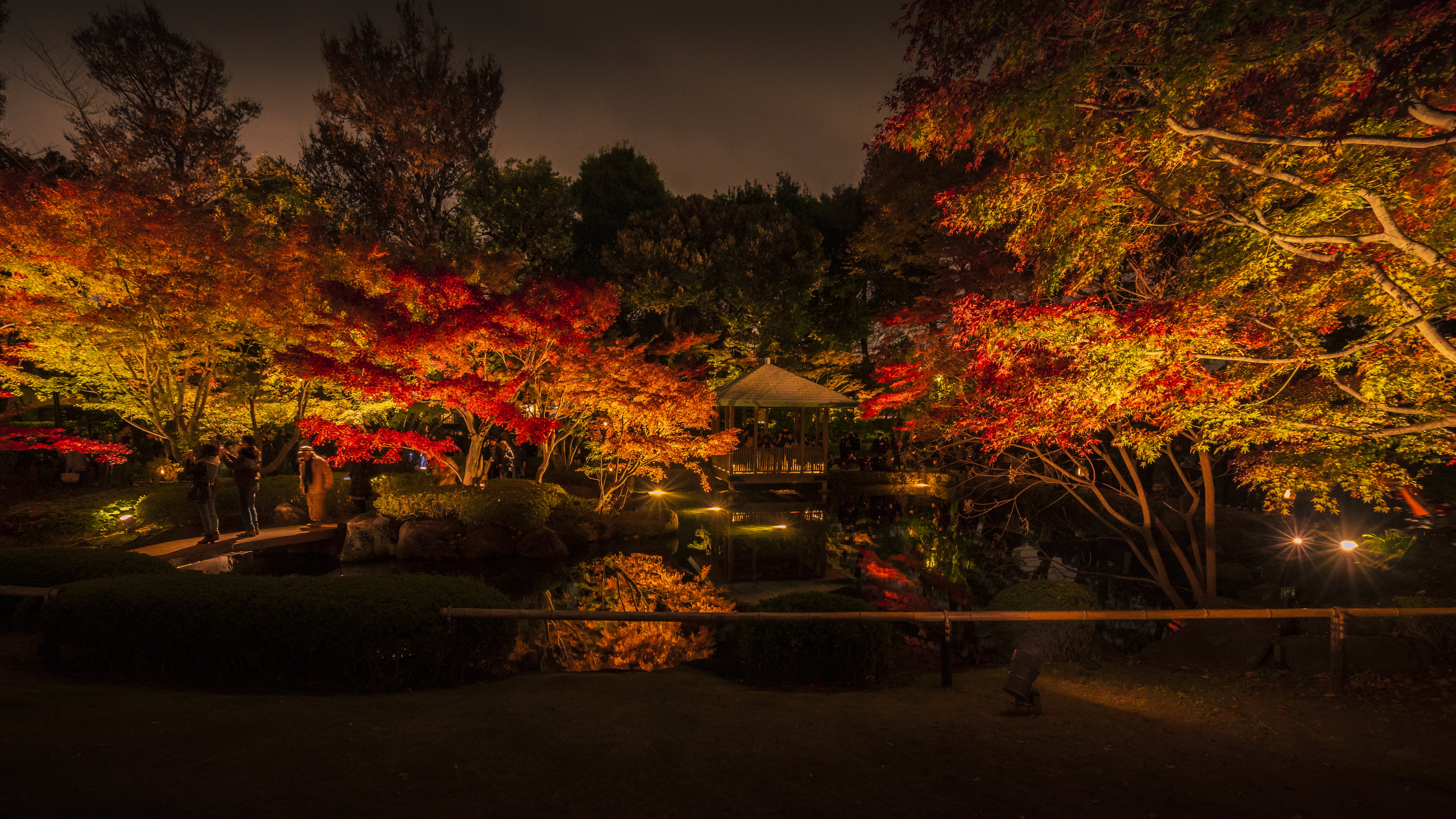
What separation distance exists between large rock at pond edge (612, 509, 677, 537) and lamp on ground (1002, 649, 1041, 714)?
29.2ft

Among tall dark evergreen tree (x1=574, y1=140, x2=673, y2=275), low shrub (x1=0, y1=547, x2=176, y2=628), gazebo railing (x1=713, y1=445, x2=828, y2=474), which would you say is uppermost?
tall dark evergreen tree (x1=574, y1=140, x2=673, y2=275)

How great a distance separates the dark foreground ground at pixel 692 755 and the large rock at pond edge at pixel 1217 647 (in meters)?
1.11

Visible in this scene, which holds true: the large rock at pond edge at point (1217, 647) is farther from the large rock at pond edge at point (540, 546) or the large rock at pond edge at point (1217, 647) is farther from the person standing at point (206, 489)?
the person standing at point (206, 489)

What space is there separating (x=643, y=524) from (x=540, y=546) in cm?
223

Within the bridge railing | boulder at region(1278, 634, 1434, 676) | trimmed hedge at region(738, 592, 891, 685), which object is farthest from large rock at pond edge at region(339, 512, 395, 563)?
boulder at region(1278, 634, 1434, 676)

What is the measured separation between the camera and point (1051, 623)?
630 cm

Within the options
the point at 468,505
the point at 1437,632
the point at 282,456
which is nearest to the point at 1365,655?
the point at 1437,632

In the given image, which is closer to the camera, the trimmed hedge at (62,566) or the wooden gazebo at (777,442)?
the trimmed hedge at (62,566)

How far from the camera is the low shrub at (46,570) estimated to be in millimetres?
4910

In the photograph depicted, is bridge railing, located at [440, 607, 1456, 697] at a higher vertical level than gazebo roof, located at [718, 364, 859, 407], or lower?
lower

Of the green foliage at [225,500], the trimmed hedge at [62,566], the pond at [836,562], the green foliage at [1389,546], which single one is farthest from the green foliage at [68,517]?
the green foliage at [1389,546]

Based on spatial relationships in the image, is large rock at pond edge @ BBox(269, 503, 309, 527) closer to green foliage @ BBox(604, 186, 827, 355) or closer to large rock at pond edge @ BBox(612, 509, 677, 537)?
large rock at pond edge @ BBox(612, 509, 677, 537)

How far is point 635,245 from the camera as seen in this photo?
21.7 m

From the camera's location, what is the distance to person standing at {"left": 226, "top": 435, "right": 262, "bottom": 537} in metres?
9.00
